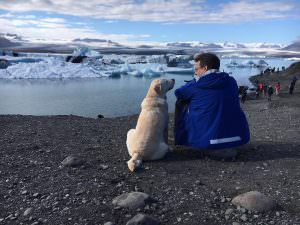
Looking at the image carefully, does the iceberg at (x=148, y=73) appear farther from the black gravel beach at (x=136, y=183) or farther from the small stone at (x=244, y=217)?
the small stone at (x=244, y=217)

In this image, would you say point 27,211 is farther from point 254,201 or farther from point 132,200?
point 254,201

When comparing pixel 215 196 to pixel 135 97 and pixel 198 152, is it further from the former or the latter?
pixel 135 97

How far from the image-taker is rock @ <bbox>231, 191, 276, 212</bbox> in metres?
3.57

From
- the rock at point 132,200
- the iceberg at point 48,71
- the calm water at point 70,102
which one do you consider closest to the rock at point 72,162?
the rock at point 132,200

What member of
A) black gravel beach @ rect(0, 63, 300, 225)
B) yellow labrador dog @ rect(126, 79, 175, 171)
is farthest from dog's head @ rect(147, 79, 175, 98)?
black gravel beach @ rect(0, 63, 300, 225)

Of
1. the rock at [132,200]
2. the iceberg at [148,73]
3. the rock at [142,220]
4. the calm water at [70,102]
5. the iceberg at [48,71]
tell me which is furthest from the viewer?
the iceberg at [148,73]

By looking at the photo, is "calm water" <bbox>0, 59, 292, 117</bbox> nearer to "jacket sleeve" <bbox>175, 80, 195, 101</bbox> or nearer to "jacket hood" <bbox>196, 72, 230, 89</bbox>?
"jacket sleeve" <bbox>175, 80, 195, 101</bbox>

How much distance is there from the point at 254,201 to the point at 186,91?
1.80 m

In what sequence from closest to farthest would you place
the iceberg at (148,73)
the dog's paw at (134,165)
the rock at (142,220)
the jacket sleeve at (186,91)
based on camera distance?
1. the rock at (142,220)
2. the dog's paw at (134,165)
3. the jacket sleeve at (186,91)
4. the iceberg at (148,73)

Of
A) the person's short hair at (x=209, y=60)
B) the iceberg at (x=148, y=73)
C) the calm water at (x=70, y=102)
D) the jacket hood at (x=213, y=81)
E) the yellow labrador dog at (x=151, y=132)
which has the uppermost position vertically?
the person's short hair at (x=209, y=60)

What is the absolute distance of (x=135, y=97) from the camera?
2195cm

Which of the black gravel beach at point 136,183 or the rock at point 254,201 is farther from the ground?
the rock at point 254,201

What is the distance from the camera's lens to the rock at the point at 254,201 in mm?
3574

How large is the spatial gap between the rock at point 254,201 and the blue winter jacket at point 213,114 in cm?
123
